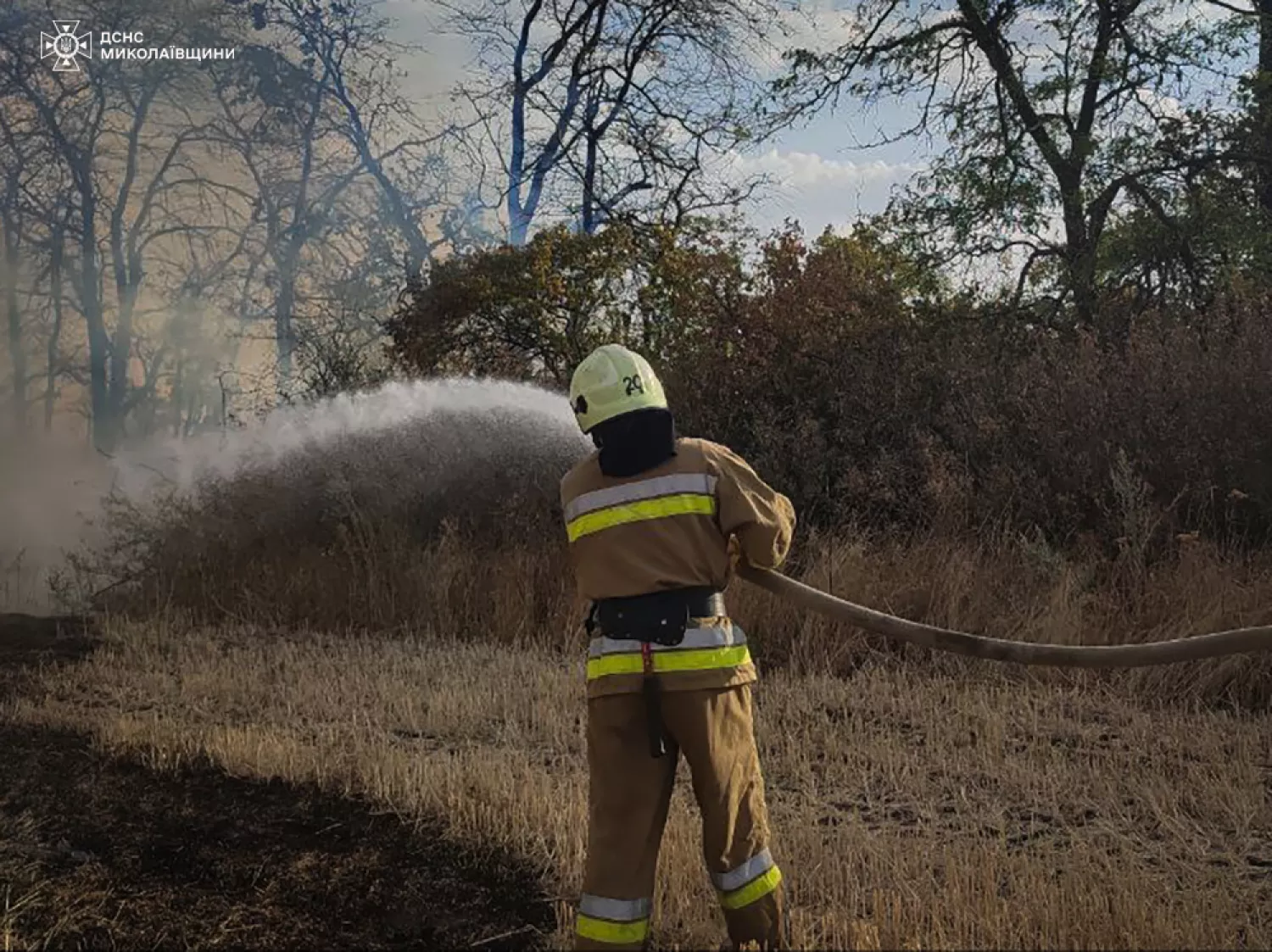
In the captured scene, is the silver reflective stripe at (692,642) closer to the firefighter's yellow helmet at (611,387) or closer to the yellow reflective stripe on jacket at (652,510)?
the yellow reflective stripe on jacket at (652,510)

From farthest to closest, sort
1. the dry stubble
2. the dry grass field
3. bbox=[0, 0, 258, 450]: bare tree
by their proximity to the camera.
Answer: bbox=[0, 0, 258, 450]: bare tree < the dry grass field < the dry stubble

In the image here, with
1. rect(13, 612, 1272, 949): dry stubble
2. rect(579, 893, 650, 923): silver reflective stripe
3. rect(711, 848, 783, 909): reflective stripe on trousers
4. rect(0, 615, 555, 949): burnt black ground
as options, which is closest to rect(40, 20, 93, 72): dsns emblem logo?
rect(13, 612, 1272, 949): dry stubble

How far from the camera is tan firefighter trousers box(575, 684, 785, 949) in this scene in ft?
9.96

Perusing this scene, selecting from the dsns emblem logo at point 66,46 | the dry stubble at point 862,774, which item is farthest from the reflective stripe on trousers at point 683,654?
the dsns emblem logo at point 66,46

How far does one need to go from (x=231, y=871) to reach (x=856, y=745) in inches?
118

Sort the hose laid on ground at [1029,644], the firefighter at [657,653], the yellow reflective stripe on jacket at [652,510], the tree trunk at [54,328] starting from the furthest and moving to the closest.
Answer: the tree trunk at [54,328] → the yellow reflective stripe on jacket at [652,510] → the firefighter at [657,653] → the hose laid on ground at [1029,644]

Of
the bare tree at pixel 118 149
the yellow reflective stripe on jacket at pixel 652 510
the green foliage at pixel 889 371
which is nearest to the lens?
the yellow reflective stripe on jacket at pixel 652 510

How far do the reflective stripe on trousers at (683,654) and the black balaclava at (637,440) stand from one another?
502 millimetres

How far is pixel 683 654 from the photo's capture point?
313 cm

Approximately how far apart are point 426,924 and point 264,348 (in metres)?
19.6

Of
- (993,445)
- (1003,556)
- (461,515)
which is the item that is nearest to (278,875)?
(1003,556)

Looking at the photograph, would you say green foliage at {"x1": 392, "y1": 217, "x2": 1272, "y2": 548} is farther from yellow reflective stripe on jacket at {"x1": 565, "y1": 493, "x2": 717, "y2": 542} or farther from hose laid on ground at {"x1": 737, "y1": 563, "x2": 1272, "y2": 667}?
yellow reflective stripe on jacket at {"x1": 565, "y1": 493, "x2": 717, "y2": 542}

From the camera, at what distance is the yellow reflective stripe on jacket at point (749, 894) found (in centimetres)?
309

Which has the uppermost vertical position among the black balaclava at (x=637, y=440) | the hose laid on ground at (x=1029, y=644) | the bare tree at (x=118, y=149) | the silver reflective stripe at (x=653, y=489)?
the bare tree at (x=118, y=149)
